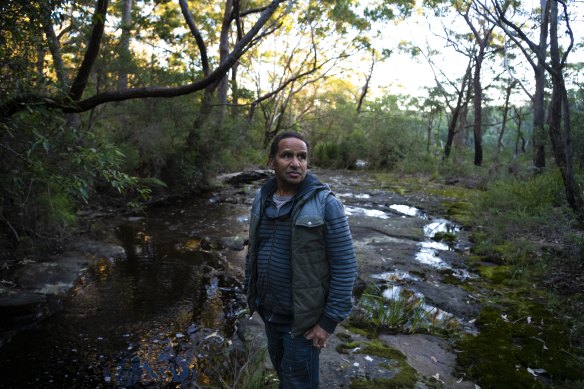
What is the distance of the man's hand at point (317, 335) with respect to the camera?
2.10m

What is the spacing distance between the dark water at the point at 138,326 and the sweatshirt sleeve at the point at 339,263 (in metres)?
1.75

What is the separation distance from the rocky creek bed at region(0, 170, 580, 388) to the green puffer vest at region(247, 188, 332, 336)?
1.32 meters

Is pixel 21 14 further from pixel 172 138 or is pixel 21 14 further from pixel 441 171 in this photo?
pixel 441 171

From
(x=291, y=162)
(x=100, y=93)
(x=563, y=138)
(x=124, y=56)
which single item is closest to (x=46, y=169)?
(x=100, y=93)

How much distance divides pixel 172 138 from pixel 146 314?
7.27 m

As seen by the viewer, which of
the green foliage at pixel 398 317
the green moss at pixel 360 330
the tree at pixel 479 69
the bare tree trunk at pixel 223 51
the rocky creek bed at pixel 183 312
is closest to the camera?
the rocky creek bed at pixel 183 312

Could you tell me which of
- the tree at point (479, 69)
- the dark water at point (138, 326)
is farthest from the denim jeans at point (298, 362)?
the tree at point (479, 69)

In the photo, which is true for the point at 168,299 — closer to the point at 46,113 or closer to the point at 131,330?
the point at 131,330

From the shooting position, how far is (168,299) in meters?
5.12

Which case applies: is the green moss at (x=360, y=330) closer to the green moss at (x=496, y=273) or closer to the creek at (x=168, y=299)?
the creek at (x=168, y=299)

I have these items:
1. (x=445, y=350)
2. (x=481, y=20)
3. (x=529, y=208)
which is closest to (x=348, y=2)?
(x=481, y=20)

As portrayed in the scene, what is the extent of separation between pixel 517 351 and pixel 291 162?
2999mm

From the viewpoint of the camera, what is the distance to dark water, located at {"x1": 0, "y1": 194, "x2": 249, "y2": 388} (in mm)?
3543

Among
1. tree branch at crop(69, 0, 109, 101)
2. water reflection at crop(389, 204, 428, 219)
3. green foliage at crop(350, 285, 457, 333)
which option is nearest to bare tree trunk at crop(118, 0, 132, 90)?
tree branch at crop(69, 0, 109, 101)
